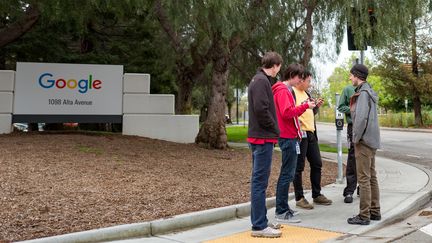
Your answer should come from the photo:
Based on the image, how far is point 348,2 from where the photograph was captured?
1174 centimetres

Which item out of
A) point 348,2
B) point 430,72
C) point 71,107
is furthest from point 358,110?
point 430,72

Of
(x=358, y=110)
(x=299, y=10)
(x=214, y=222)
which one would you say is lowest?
(x=214, y=222)

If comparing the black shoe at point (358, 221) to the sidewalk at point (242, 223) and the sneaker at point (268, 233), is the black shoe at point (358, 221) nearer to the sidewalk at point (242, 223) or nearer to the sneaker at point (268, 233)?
the sidewalk at point (242, 223)

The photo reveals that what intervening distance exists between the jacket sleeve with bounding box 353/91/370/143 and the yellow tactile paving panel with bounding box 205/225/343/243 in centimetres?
123

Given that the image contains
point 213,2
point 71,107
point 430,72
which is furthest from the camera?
point 430,72

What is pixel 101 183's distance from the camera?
7.50m

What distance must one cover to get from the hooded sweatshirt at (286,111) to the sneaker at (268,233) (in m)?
1.25

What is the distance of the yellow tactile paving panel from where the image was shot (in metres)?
5.33

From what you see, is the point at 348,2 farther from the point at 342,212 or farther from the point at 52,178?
the point at 52,178

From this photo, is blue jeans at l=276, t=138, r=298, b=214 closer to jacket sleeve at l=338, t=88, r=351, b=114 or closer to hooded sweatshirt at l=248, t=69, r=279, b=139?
hooded sweatshirt at l=248, t=69, r=279, b=139

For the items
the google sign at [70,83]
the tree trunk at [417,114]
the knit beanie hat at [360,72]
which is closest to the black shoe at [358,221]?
the knit beanie hat at [360,72]

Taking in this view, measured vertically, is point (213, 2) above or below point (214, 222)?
above

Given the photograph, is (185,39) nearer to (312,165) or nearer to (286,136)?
(312,165)

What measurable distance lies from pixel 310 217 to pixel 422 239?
5.11 ft
